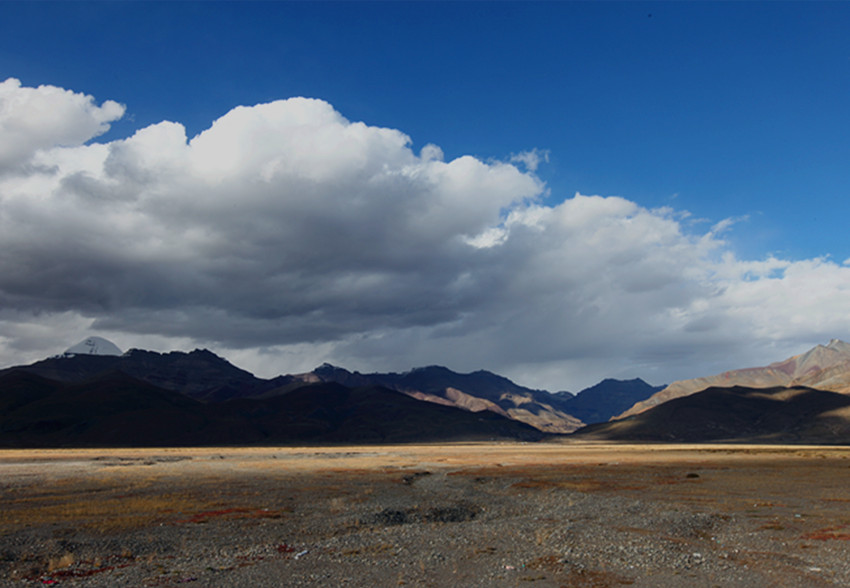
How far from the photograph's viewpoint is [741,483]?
5606cm

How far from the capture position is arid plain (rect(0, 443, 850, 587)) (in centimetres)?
2111

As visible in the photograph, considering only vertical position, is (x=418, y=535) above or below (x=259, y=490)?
above

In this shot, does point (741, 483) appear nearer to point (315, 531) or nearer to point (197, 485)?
point (315, 531)

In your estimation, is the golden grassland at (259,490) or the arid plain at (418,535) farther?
the golden grassland at (259,490)

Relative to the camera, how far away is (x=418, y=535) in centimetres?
2886

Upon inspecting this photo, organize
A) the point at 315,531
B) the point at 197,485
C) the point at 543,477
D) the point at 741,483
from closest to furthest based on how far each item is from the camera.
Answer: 1. the point at 315,531
2. the point at 197,485
3. the point at 741,483
4. the point at 543,477

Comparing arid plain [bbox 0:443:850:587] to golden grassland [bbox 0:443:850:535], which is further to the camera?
golden grassland [bbox 0:443:850:535]

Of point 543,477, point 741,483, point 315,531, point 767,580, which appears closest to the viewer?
point 767,580

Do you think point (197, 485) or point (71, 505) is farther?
point (197, 485)

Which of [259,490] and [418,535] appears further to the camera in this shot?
[259,490]

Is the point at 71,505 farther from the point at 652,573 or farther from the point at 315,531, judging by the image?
the point at 652,573

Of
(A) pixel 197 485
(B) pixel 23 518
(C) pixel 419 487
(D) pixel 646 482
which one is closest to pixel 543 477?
(D) pixel 646 482

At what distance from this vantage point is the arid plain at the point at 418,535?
21.1m

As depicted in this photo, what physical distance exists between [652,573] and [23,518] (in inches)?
1322
